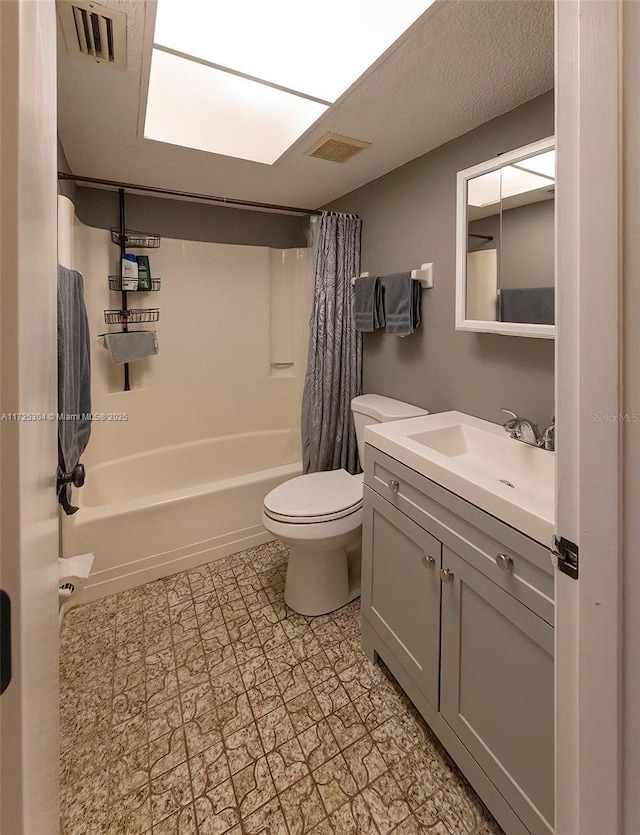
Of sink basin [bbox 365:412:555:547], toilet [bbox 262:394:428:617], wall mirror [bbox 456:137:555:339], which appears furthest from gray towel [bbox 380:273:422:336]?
sink basin [bbox 365:412:555:547]

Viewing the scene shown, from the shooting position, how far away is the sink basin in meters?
1.00

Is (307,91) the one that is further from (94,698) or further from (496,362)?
(94,698)

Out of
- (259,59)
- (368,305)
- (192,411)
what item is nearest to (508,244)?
(368,305)

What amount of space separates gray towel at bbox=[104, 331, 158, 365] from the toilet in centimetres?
133

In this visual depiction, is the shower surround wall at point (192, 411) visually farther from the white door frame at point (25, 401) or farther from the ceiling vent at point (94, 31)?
the white door frame at point (25, 401)

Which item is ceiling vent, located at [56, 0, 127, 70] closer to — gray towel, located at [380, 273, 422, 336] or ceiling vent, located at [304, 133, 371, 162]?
ceiling vent, located at [304, 133, 371, 162]

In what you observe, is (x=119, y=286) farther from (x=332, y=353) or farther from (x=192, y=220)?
(x=332, y=353)

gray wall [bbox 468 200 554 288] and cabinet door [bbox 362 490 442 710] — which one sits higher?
gray wall [bbox 468 200 554 288]

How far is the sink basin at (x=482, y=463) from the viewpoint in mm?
1001

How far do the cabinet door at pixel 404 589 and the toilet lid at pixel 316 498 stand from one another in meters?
0.23

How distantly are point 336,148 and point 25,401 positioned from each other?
192cm

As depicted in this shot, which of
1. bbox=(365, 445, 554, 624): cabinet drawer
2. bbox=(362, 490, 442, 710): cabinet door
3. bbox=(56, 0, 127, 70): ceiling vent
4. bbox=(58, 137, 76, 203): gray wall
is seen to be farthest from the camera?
bbox=(58, 137, 76, 203): gray wall

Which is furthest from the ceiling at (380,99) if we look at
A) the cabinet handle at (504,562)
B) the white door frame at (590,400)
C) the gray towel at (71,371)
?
the cabinet handle at (504,562)

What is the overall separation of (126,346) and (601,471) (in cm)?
262
